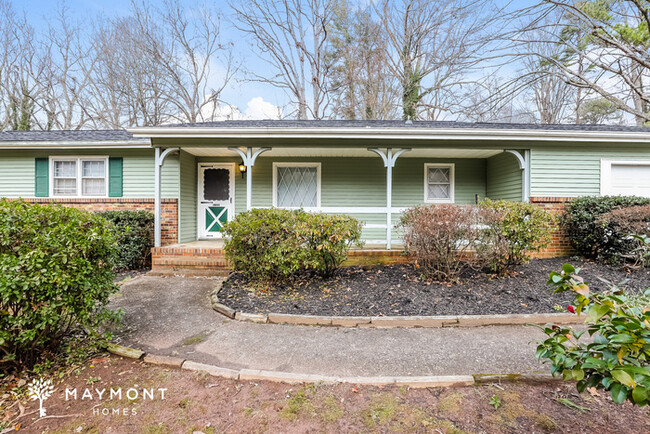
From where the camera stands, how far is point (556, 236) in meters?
6.43

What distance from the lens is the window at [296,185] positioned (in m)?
8.03

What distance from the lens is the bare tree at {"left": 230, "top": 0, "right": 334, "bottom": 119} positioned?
15.7 metres

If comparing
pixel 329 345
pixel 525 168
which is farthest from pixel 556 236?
pixel 329 345

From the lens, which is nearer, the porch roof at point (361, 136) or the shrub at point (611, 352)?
the shrub at point (611, 352)

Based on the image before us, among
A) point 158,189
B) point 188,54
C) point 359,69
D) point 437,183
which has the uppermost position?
point 188,54

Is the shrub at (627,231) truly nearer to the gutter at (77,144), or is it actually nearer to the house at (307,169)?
the house at (307,169)

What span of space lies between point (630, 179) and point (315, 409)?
9.09 m

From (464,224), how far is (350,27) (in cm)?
1531

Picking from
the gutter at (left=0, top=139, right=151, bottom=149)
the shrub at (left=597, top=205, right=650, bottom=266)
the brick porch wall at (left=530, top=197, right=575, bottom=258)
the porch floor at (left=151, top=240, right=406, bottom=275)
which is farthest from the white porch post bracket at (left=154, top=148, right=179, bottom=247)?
the shrub at (left=597, top=205, right=650, bottom=266)

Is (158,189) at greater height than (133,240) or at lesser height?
greater

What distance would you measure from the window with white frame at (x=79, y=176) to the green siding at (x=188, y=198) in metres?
2.15
